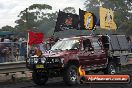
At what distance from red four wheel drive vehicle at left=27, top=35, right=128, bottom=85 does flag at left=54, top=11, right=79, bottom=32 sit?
147 inches

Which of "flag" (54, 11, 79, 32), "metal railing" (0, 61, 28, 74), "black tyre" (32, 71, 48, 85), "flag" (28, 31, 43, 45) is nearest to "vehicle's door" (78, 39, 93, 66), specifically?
"black tyre" (32, 71, 48, 85)

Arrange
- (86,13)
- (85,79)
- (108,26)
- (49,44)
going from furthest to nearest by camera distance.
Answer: (108,26), (86,13), (49,44), (85,79)

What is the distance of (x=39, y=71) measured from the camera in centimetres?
1456

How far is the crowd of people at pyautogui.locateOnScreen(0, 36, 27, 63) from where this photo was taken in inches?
663

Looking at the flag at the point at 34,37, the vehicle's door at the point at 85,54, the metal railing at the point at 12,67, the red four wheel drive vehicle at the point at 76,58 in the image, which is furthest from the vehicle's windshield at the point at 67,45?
the flag at the point at 34,37

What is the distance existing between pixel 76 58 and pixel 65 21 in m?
6.94

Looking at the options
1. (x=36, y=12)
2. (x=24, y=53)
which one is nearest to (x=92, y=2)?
(x=36, y=12)

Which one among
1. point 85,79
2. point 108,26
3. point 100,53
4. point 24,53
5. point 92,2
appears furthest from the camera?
point 92,2

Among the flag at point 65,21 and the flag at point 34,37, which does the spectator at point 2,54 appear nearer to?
the flag at point 34,37

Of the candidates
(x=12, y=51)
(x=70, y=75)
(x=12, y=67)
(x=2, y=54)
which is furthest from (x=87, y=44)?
(x=2, y=54)

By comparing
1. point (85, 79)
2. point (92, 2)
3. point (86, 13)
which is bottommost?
point (85, 79)

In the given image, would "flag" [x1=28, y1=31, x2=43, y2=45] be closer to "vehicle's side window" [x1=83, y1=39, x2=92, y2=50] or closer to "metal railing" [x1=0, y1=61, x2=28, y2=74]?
"metal railing" [x1=0, y1=61, x2=28, y2=74]

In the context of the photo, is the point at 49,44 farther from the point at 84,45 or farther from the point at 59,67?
the point at 59,67

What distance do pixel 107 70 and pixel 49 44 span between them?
389cm
